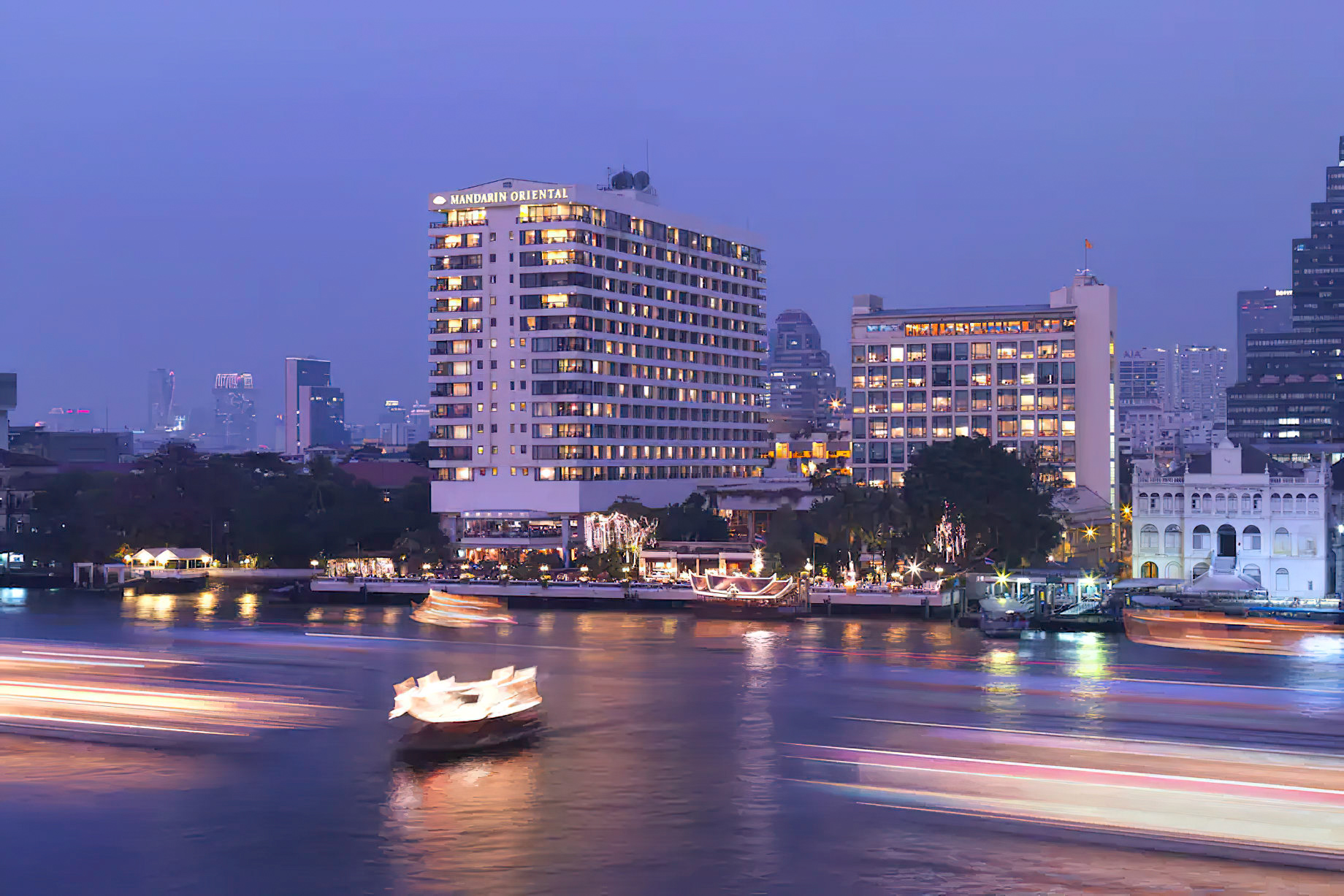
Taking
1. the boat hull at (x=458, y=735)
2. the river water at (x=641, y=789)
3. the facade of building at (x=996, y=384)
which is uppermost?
the facade of building at (x=996, y=384)

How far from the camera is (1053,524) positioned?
110625 mm

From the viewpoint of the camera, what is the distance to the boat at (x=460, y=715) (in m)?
50.2

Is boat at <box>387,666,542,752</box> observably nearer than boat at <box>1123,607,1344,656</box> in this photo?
Yes

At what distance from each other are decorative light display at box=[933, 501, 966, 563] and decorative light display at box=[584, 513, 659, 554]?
28.5 metres

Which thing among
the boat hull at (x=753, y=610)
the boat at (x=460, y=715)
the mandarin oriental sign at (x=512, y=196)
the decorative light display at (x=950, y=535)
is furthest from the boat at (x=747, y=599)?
the boat at (x=460, y=715)

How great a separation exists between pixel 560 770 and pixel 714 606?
5947 cm

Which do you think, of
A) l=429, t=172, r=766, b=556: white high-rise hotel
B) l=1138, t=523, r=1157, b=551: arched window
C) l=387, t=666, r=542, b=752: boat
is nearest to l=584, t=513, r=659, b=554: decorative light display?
l=429, t=172, r=766, b=556: white high-rise hotel

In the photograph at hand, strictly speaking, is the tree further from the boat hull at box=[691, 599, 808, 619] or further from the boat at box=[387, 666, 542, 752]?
the boat at box=[387, 666, 542, 752]

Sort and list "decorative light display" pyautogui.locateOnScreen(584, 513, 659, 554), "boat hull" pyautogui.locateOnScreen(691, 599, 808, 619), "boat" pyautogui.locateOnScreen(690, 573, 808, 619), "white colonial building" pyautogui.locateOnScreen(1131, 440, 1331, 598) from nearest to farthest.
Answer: "white colonial building" pyautogui.locateOnScreen(1131, 440, 1331, 598)
"boat hull" pyautogui.locateOnScreen(691, 599, 808, 619)
"boat" pyautogui.locateOnScreen(690, 573, 808, 619)
"decorative light display" pyautogui.locateOnScreen(584, 513, 659, 554)

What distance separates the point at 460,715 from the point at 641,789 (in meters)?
8.48

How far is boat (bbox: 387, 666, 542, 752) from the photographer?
165 ft

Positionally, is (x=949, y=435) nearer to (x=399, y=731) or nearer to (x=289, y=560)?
(x=289, y=560)

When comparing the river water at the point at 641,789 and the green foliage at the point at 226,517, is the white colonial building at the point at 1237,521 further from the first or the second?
the green foliage at the point at 226,517

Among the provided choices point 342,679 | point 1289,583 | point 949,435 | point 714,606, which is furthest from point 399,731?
point 949,435
